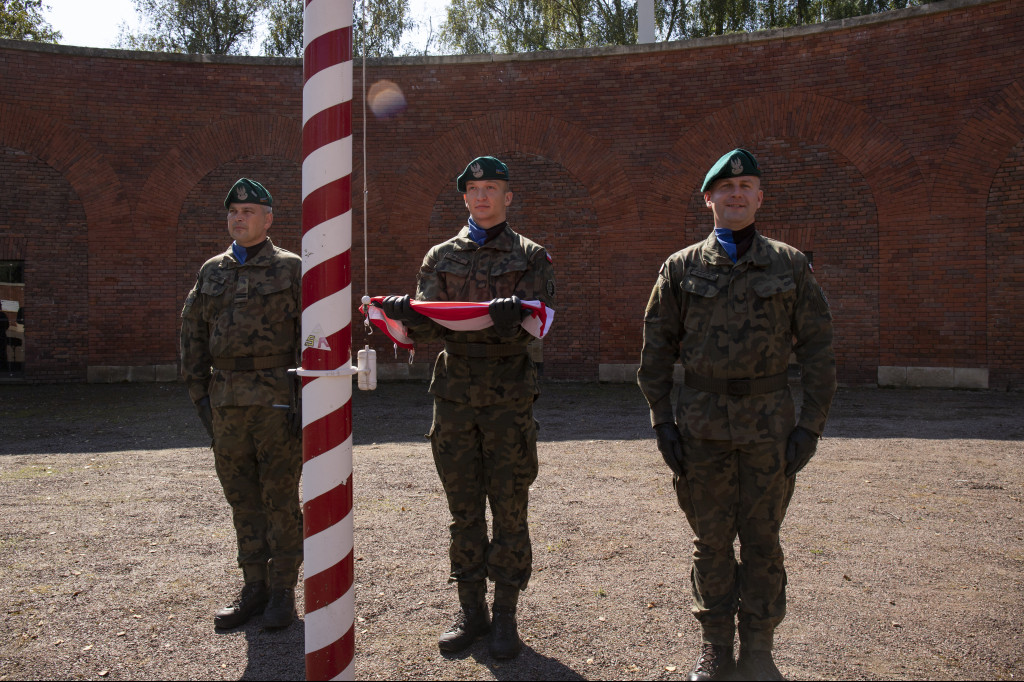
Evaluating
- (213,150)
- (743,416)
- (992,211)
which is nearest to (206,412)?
(743,416)

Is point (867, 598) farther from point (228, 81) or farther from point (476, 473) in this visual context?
point (228, 81)

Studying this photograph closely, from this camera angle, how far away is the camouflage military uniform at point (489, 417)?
3672 millimetres

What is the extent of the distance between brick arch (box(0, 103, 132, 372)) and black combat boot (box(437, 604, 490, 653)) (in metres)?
13.4

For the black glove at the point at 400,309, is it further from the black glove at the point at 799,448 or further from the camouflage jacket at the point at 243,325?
the black glove at the point at 799,448

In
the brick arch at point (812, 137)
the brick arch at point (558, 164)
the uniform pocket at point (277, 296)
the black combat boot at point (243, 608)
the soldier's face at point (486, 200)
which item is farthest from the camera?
the brick arch at point (558, 164)

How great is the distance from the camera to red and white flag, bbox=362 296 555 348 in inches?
130

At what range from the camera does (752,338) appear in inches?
129

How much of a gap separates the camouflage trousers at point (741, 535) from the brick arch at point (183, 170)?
1333 centimetres

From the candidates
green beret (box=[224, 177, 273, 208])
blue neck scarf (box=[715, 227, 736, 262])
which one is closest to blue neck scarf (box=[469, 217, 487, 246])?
blue neck scarf (box=[715, 227, 736, 262])

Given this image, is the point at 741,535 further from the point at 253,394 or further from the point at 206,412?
the point at 206,412

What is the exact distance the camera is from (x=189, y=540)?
541cm

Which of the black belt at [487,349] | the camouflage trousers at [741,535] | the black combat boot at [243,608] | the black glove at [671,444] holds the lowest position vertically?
the black combat boot at [243,608]

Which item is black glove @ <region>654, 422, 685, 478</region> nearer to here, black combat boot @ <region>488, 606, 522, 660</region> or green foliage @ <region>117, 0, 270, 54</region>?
black combat boot @ <region>488, 606, 522, 660</region>

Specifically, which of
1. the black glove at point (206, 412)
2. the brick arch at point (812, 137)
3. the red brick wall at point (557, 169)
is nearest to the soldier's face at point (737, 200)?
the black glove at point (206, 412)
